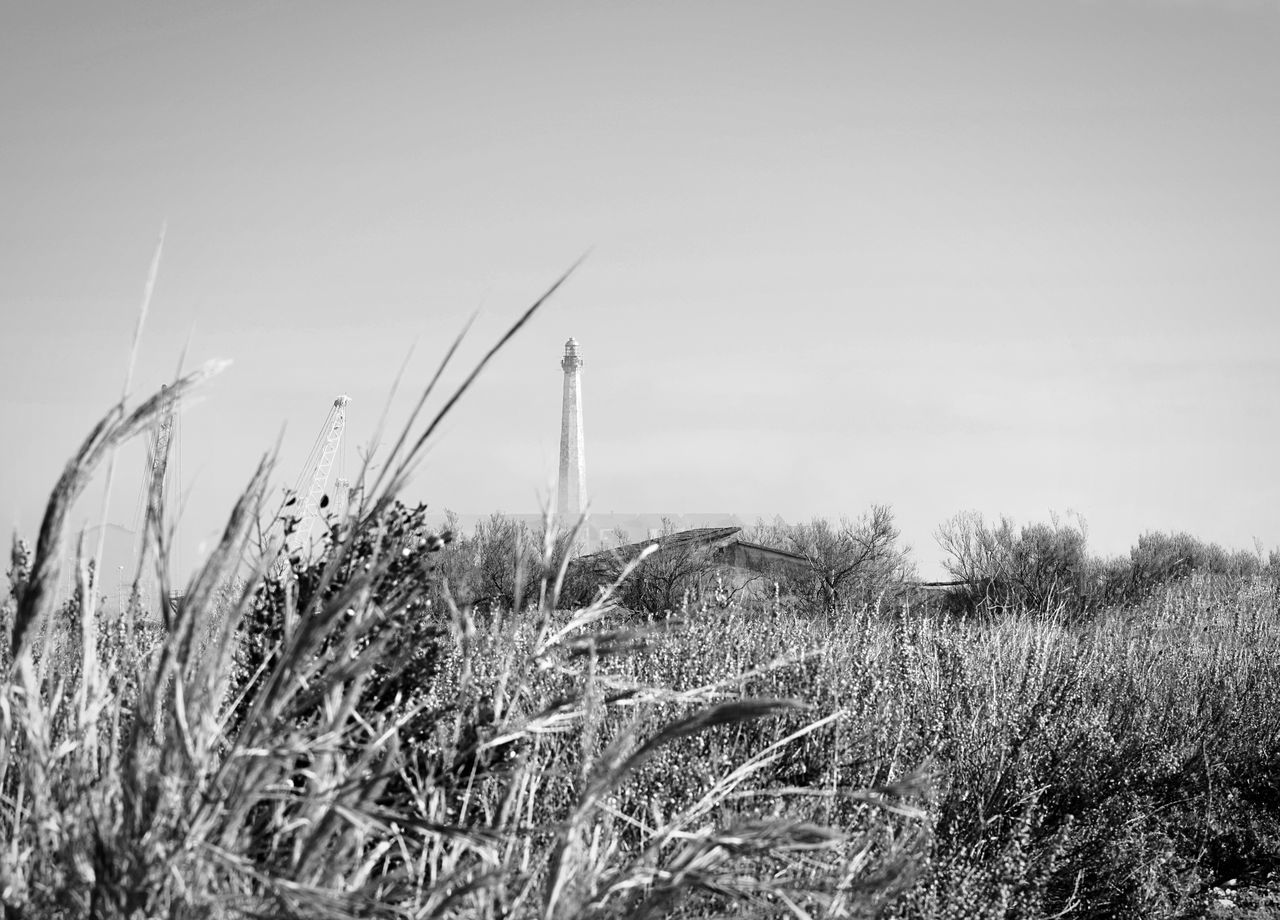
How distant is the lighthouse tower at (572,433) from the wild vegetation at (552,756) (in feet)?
251

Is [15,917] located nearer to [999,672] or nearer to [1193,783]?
[999,672]

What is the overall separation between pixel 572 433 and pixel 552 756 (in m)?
82.8

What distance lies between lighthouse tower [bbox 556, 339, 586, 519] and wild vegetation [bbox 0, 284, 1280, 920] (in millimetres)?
76524

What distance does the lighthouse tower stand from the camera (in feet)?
279

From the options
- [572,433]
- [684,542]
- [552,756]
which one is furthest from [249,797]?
[572,433]

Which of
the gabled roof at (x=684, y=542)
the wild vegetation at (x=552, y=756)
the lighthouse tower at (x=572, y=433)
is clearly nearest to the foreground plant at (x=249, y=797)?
the wild vegetation at (x=552, y=756)

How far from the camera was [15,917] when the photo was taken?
1.47m

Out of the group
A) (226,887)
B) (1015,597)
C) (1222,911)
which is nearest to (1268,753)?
(1222,911)

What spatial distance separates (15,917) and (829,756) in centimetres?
283

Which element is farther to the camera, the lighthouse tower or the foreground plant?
the lighthouse tower

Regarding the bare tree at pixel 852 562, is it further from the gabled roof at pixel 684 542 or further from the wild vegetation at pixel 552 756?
the wild vegetation at pixel 552 756

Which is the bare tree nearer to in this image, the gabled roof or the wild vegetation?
the gabled roof

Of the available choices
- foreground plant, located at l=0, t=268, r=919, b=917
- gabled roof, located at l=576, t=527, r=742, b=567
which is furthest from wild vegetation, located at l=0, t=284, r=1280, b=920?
gabled roof, located at l=576, t=527, r=742, b=567

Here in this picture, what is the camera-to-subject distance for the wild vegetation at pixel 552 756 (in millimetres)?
1521
